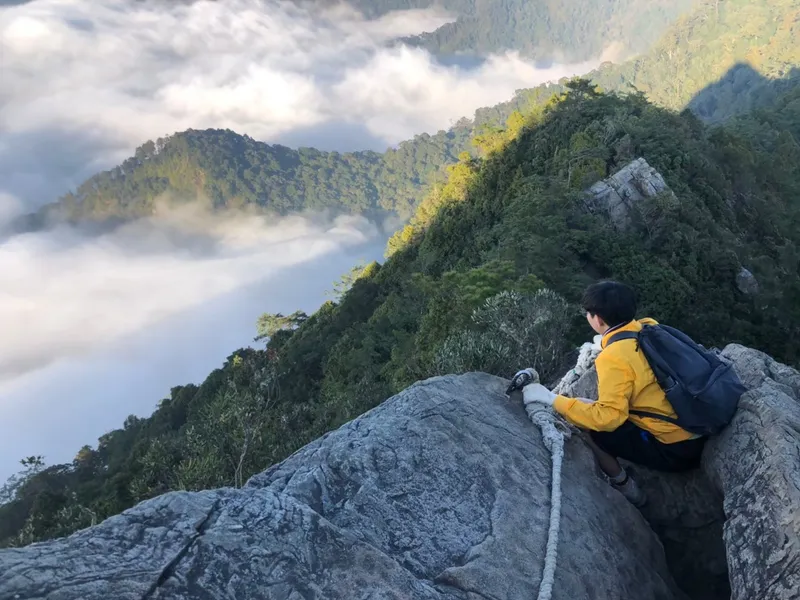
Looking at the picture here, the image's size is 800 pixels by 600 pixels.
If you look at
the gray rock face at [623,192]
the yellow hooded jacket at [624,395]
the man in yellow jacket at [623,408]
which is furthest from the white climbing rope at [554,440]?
the gray rock face at [623,192]

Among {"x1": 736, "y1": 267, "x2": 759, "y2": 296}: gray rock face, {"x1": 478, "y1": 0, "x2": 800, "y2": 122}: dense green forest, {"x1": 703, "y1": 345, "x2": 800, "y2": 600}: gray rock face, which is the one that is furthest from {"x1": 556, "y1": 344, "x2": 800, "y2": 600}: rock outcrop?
{"x1": 478, "y1": 0, "x2": 800, "y2": 122}: dense green forest

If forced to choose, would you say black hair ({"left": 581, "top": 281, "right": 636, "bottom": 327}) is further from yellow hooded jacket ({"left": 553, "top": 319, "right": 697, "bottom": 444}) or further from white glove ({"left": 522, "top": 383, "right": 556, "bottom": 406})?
white glove ({"left": 522, "top": 383, "right": 556, "bottom": 406})

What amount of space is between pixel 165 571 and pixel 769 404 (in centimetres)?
386

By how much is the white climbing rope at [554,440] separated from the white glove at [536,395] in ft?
0.14

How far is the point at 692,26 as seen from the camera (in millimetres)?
193250

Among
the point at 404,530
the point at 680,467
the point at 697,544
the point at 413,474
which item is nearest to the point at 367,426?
the point at 413,474

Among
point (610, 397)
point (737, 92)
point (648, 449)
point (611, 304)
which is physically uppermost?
point (737, 92)

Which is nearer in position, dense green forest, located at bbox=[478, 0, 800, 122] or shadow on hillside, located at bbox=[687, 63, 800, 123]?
shadow on hillside, located at bbox=[687, 63, 800, 123]

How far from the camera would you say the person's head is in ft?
14.0

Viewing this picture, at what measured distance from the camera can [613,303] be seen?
14.0 ft

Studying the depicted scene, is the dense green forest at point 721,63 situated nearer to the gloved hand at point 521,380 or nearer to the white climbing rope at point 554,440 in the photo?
the white climbing rope at point 554,440

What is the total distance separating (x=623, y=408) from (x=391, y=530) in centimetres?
184

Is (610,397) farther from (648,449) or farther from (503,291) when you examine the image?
(503,291)

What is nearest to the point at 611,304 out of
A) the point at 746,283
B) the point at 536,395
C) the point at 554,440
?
the point at 536,395
